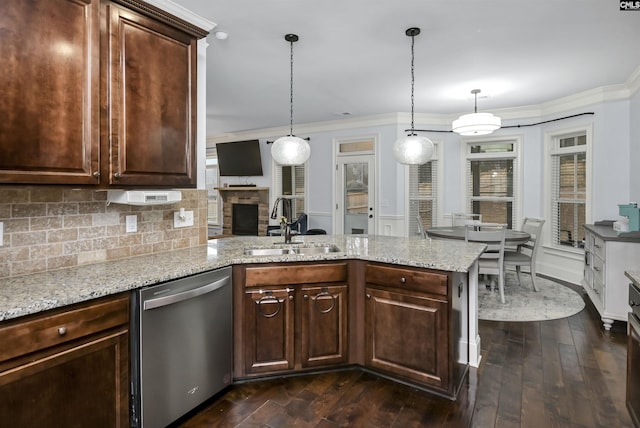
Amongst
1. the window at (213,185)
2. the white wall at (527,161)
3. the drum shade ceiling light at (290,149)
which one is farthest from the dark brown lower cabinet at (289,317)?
the window at (213,185)

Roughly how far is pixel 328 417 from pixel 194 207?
179 centimetres

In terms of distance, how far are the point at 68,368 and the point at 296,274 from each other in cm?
132

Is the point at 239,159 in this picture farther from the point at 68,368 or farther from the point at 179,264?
the point at 68,368

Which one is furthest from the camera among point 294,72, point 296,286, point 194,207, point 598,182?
point 598,182

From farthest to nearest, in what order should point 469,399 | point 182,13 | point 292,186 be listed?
1. point 292,186
2. point 182,13
3. point 469,399

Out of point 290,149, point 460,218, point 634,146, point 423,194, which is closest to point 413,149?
point 290,149

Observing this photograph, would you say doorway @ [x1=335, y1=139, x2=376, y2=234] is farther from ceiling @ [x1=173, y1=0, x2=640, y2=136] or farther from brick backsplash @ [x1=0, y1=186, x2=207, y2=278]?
brick backsplash @ [x1=0, y1=186, x2=207, y2=278]

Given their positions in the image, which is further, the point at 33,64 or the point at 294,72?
the point at 294,72

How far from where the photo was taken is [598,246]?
378 centimetres

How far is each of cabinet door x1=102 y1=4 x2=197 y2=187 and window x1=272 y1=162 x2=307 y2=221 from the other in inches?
193

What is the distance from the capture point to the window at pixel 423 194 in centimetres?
631

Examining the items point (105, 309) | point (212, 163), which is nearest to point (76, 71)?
point (105, 309)

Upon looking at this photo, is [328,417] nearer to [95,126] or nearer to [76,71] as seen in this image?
[95,126]

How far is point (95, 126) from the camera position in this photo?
1.92 metres
